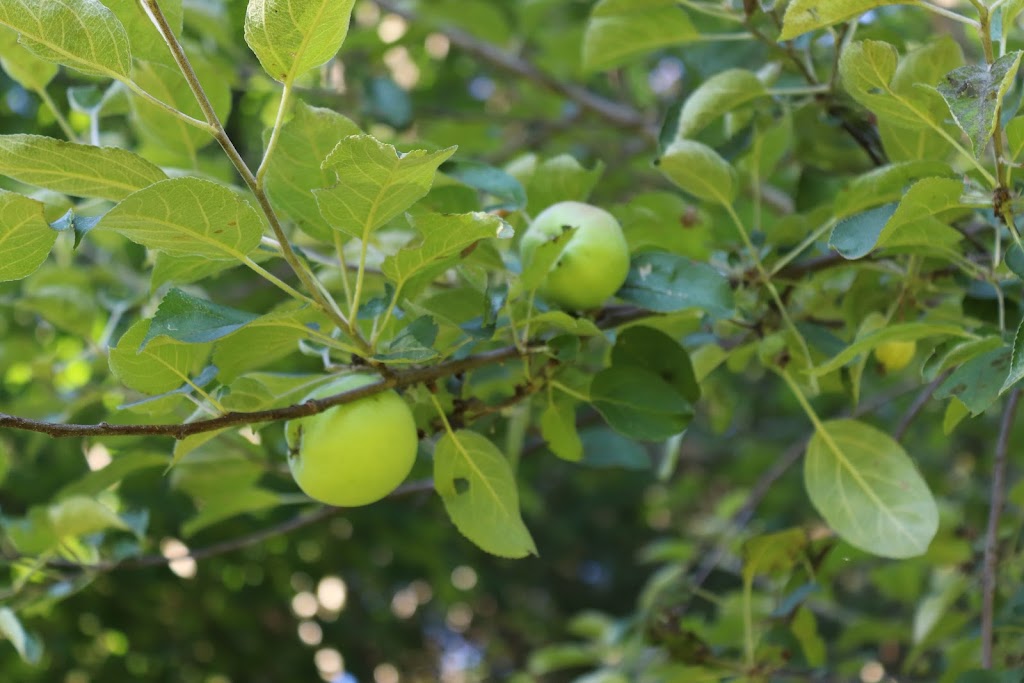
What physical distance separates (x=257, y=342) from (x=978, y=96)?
2.21 ft

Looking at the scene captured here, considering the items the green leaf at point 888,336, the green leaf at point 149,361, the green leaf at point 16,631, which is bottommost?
the green leaf at point 16,631

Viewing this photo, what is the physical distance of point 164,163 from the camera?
55.6 inches

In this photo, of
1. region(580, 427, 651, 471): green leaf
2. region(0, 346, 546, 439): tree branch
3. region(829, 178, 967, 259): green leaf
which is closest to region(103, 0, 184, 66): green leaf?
region(0, 346, 546, 439): tree branch

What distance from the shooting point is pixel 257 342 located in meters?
0.96

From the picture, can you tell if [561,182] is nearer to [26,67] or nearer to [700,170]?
[700,170]

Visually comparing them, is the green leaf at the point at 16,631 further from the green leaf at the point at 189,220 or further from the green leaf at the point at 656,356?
the green leaf at the point at 656,356

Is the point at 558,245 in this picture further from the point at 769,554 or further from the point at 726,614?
the point at 726,614

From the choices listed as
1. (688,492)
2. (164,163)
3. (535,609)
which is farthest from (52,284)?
(535,609)

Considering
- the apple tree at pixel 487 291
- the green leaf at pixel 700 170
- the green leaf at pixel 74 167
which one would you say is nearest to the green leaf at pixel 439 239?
the apple tree at pixel 487 291

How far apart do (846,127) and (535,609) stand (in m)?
3.22

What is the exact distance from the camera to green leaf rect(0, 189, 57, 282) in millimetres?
792

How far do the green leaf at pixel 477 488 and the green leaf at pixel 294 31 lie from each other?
16.1 inches

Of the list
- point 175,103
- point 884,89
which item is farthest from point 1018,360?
point 175,103

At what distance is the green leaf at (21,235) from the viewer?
2.60 feet
